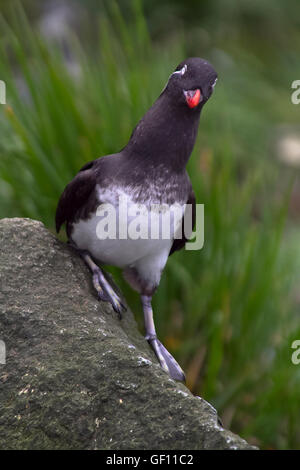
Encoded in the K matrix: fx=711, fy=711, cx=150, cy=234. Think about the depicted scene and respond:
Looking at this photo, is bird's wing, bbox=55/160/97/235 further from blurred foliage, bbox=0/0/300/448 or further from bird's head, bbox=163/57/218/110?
blurred foliage, bbox=0/0/300/448

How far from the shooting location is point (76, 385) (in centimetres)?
201

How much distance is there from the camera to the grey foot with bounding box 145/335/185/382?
2564mm

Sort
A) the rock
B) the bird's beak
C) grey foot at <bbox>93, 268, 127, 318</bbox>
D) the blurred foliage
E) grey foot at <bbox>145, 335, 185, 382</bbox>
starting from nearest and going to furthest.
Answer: the rock < the bird's beak < grey foot at <bbox>93, 268, 127, 318</bbox> < grey foot at <bbox>145, 335, 185, 382</bbox> < the blurred foliage

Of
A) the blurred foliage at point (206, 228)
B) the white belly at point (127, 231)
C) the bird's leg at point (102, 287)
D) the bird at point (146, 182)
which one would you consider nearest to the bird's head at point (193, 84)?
the bird at point (146, 182)

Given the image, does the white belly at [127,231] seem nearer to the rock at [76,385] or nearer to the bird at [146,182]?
the bird at [146,182]

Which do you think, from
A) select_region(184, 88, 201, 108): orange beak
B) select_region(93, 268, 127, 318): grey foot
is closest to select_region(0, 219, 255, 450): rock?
select_region(93, 268, 127, 318): grey foot

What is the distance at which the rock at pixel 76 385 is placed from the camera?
1915 mm

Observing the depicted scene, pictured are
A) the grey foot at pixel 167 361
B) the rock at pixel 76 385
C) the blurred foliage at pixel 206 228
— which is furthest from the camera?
the blurred foliage at pixel 206 228

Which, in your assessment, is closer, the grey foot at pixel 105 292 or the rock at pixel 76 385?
the rock at pixel 76 385

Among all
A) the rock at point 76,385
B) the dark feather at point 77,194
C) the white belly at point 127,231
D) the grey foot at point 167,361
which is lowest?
the grey foot at point 167,361

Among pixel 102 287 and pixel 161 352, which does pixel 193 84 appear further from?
pixel 161 352

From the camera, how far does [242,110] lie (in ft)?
20.9

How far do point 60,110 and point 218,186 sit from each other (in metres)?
0.85

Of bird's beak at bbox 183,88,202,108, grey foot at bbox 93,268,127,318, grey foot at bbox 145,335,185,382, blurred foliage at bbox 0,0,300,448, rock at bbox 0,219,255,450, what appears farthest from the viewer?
blurred foliage at bbox 0,0,300,448
